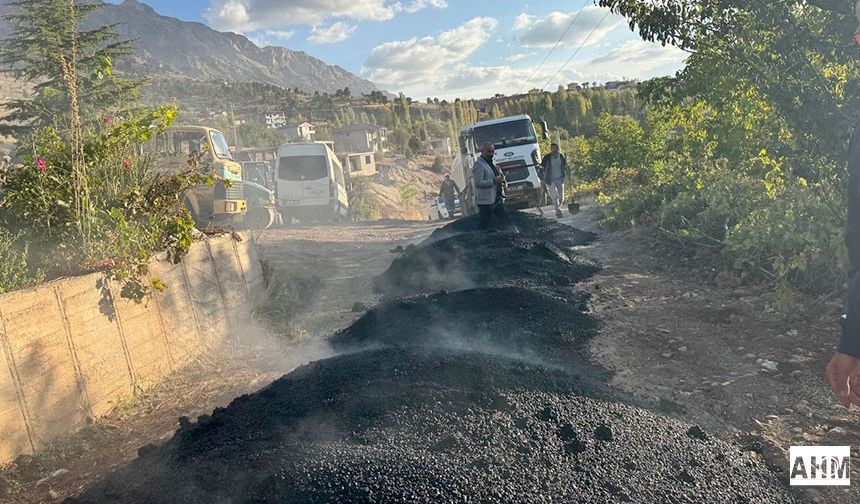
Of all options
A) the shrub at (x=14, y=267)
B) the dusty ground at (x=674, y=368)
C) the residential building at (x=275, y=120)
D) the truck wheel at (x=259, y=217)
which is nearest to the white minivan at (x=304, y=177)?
the truck wheel at (x=259, y=217)

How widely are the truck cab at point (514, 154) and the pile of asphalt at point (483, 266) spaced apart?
269 inches

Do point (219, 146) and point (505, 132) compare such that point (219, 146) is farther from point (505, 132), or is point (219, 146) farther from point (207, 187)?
point (505, 132)

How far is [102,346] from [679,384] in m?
4.19

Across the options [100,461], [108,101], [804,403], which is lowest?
[804,403]

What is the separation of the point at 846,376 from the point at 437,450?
1727mm

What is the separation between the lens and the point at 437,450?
9.04 feet

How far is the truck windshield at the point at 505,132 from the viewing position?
15891mm

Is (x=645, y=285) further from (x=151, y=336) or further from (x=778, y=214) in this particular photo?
(x=151, y=336)

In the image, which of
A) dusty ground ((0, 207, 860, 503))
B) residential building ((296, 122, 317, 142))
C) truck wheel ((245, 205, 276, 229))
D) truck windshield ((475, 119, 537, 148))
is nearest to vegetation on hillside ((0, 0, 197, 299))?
dusty ground ((0, 207, 860, 503))

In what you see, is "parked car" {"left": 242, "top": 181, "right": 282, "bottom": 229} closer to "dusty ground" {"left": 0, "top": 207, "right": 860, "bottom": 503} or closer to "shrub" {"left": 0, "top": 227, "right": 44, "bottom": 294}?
"dusty ground" {"left": 0, "top": 207, "right": 860, "bottom": 503}

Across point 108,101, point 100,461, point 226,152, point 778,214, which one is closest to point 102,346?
point 100,461

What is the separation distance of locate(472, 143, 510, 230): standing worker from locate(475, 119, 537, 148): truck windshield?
623 centimetres

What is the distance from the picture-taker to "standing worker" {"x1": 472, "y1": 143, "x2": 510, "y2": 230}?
9.24 m

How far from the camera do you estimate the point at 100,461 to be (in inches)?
141
